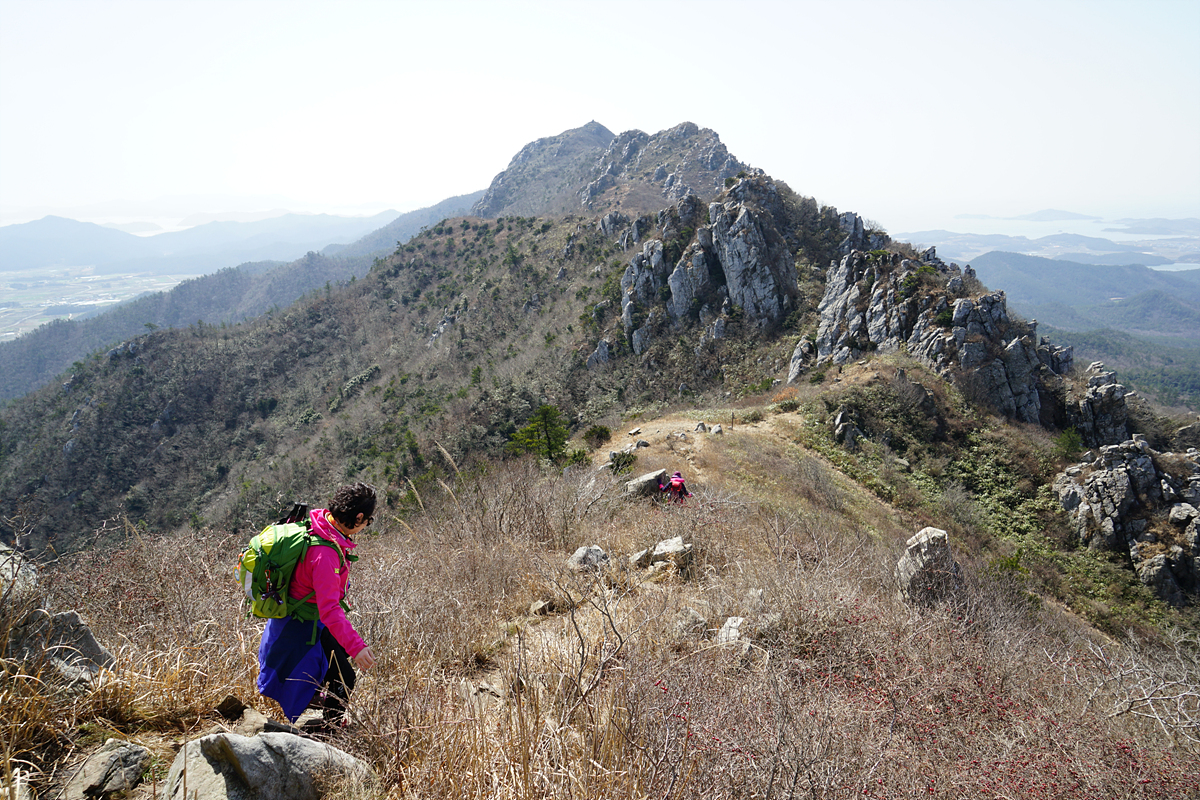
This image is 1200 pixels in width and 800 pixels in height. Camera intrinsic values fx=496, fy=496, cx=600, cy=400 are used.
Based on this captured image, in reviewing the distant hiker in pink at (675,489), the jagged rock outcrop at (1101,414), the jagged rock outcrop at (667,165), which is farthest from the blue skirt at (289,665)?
the jagged rock outcrop at (667,165)

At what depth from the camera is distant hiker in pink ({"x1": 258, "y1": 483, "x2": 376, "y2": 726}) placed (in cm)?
217

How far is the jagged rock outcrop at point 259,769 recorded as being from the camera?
5.01 ft

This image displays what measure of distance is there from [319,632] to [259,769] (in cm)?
76

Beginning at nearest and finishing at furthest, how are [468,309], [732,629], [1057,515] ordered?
[732,629] < [1057,515] < [468,309]

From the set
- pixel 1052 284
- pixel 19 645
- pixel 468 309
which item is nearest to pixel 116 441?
pixel 468 309

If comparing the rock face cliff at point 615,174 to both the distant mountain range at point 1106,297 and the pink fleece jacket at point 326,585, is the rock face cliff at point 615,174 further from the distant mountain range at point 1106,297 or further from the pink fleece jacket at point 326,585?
the distant mountain range at point 1106,297

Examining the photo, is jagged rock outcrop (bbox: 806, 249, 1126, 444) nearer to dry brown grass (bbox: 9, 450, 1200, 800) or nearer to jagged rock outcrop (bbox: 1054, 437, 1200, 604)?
jagged rock outcrop (bbox: 1054, 437, 1200, 604)

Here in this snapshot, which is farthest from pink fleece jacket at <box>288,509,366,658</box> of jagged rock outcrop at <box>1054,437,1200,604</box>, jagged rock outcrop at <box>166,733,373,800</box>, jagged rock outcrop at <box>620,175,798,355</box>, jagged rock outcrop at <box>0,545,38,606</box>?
jagged rock outcrop at <box>620,175,798,355</box>

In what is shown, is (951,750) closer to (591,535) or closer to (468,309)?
(591,535)

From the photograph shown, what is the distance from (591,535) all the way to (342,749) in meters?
3.93

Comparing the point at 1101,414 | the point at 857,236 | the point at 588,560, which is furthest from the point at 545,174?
the point at 588,560

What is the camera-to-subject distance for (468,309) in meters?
43.2

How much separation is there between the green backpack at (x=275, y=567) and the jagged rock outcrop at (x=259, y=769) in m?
0.57

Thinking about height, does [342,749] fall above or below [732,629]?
above
